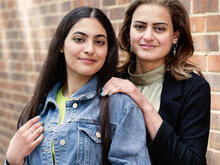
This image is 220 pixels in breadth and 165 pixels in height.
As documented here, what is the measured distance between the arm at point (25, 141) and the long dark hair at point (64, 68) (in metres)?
0.12

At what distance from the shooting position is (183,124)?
1909mm

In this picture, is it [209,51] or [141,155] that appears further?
[209,51]

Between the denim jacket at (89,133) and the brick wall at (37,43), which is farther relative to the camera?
the brick wall at (37,43)

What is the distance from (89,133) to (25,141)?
38cm

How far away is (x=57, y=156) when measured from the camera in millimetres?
1817

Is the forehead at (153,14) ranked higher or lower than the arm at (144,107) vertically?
higher

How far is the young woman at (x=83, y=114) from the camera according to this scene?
1.70 m

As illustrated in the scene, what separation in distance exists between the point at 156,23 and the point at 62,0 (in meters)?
1.93

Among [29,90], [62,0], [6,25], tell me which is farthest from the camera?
[6,25]

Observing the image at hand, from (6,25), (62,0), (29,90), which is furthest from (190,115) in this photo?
(6,25)

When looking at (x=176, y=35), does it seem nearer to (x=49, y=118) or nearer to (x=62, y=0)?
(x=49, y=118)

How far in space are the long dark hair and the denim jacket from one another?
4 centimetres

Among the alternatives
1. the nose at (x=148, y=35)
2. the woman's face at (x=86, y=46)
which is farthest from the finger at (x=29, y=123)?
the nose at (x=148, y=35)

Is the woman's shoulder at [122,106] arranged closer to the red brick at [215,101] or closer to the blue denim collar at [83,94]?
the blue denim collar at [83,94]
